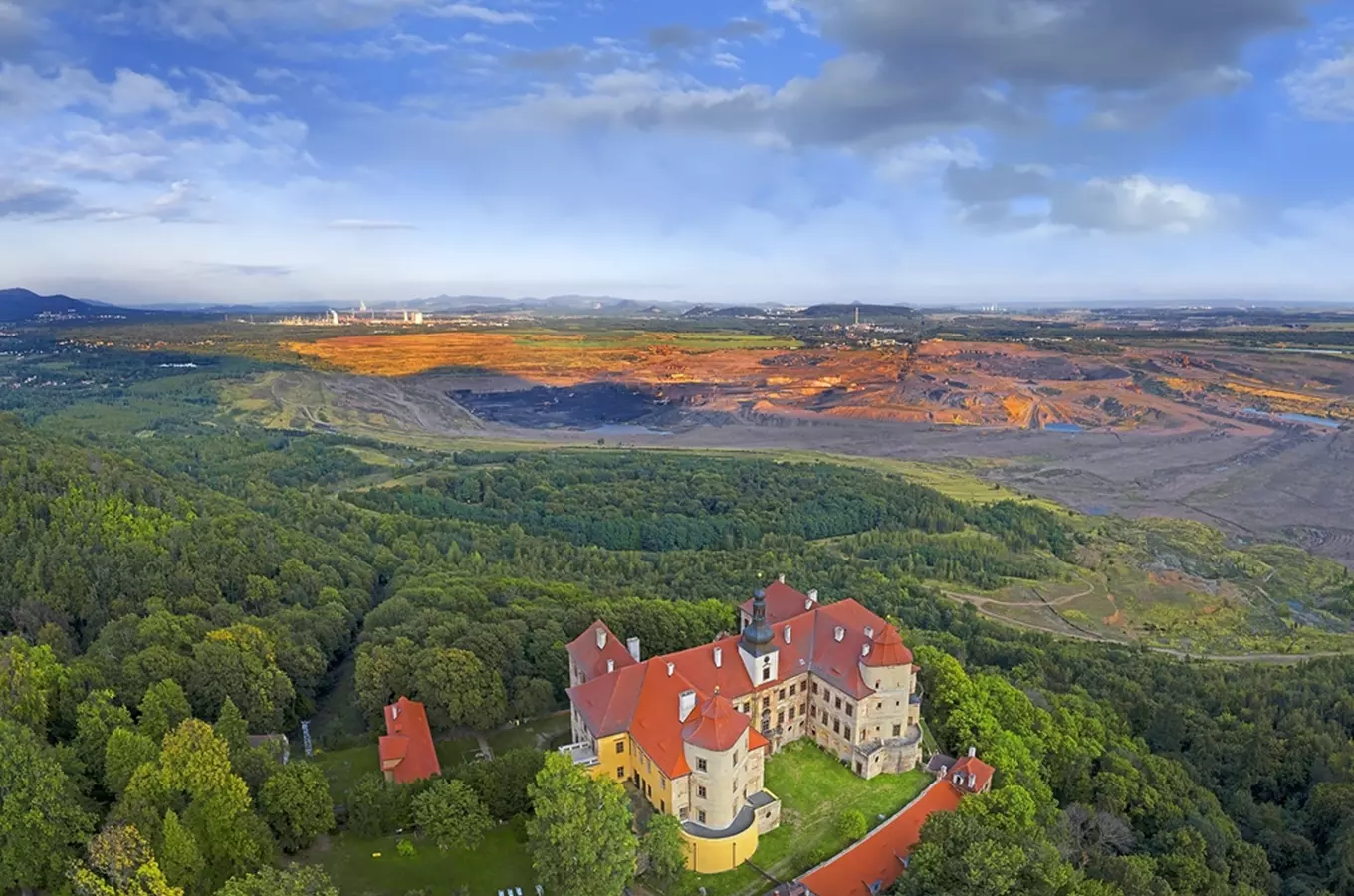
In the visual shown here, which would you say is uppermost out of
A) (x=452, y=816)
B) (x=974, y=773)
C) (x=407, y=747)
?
(x=452, y=816)

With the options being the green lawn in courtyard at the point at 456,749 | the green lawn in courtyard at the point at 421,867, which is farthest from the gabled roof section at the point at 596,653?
the green lawn in courtyard at the point at 421,867

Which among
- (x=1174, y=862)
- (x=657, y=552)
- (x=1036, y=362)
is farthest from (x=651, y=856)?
(x=1036, y=362)

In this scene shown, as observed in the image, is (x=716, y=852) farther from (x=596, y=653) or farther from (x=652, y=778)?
(x=596, y=653)

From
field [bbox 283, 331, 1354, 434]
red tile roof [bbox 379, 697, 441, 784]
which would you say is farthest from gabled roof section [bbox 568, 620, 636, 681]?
field [bbox 283, 331, 1354, 434]

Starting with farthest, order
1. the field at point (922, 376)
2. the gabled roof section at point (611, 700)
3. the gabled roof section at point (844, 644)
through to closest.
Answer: the field at point (922, 376), the gabled roof section at point (844, 644), the gabled roof section at point (611, 700)

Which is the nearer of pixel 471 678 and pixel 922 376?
pixel 471 678

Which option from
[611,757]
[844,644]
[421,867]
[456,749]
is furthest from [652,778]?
[456,749]

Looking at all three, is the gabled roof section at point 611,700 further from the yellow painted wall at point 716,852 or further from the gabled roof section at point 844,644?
the gabled roof section at point 844,644
